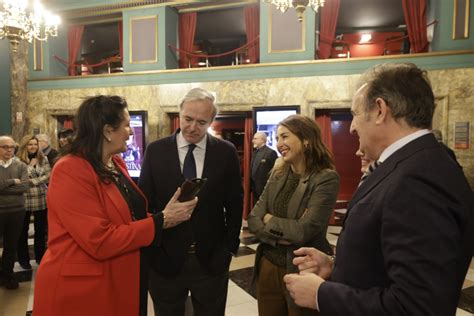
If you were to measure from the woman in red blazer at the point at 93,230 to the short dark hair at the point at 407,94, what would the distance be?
1024 mm

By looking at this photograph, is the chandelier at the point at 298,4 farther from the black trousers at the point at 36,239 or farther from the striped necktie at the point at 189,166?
the black trousers at the point at 36,239

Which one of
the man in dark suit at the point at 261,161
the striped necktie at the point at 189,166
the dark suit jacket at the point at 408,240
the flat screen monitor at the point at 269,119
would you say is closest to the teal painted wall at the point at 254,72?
the flat screen monitor at the point at 269,119

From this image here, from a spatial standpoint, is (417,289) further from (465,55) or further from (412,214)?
(465,55)

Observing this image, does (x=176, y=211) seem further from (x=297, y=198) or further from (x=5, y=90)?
(x=5, y=90)

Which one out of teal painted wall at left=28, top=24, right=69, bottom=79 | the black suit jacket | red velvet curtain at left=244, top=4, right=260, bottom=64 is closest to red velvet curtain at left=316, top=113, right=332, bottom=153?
red velvet curtain at left=244, top=4, right=260, bottom=64

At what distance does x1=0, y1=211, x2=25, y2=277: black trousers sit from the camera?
383 cm

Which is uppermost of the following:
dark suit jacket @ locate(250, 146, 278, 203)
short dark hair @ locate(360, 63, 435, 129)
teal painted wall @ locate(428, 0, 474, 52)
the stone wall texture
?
teal painted wall @ locate(428, 0, 474, 52)

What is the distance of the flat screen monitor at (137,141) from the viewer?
6820 millimetres

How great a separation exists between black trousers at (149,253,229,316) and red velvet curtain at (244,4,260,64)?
6.38 meters

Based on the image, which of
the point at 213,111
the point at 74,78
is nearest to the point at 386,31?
the point at 74,78

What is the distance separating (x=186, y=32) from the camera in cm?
830

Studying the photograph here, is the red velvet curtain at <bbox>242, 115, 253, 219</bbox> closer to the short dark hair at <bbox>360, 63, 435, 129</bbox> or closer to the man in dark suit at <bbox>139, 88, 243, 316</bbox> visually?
the man in dark suit at <bbox>139, 88, 243, 316</bbox>

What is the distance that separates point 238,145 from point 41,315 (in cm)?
836

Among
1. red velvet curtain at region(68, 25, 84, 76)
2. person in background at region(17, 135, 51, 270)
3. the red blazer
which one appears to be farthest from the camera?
red velvet curtain at region(68, 25, 84, 76)
